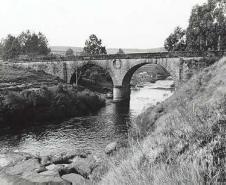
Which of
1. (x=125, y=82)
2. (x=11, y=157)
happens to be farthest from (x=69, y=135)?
(x=125, y=82)

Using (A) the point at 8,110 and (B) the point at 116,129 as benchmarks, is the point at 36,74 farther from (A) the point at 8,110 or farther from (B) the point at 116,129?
(B) the point at 116,129

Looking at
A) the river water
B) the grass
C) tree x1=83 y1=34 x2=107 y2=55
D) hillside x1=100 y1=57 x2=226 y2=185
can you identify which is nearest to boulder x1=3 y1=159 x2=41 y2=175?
the river water

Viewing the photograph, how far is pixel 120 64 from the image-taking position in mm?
49750

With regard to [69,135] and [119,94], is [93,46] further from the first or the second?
[69,135]

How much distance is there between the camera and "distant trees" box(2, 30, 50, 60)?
89812 millimetres

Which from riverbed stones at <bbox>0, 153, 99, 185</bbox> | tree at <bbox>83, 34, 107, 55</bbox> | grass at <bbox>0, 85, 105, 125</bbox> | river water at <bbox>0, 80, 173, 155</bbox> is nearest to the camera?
riverbed stones at <bbox>0, 153, 99, 185</bbox>

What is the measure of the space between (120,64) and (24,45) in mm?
57490

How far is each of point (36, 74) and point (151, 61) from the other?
970 inches

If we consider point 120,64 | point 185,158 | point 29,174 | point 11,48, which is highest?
point 11,48

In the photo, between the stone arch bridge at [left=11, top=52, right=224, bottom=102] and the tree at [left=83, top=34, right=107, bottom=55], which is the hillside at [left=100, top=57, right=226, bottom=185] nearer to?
the stone arch bridge at [left=11, top=52, right=224, bottom=102]

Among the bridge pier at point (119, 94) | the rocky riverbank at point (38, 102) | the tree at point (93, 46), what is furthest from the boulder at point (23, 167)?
A: the tree at point (93, 46)

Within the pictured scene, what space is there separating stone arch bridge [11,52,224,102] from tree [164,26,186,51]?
1212 cm

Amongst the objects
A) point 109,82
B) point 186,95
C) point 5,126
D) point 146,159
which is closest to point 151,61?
point 186,95

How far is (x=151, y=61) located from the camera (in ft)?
151
